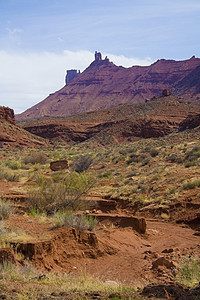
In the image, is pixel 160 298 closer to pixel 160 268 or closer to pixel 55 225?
pixel 160 268

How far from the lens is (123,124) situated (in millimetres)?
73812

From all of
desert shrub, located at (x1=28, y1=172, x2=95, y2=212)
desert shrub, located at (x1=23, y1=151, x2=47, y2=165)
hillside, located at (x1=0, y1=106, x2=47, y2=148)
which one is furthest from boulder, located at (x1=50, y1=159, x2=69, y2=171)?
hillside, located at (x1=0, y1=106, x2=47, y2=148)

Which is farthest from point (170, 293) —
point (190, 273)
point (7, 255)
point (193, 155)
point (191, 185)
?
point (193, 155)

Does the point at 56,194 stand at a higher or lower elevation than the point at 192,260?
higher

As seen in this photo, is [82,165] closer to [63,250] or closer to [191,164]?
[191,164]

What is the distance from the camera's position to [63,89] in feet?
590

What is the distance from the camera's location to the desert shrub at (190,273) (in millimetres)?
7367

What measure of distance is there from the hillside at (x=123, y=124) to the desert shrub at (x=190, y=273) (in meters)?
57.3

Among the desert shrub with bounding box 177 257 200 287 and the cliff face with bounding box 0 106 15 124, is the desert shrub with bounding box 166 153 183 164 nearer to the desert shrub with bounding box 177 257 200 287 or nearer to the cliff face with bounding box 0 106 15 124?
the desert shrub with bounding box 177 257 200 287

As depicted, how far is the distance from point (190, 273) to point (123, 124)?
6641 cm

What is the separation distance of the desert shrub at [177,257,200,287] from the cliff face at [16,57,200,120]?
122 meters

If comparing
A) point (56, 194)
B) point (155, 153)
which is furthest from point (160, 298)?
point (155, 153)

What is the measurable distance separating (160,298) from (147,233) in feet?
24.2

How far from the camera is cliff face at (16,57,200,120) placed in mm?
141750
